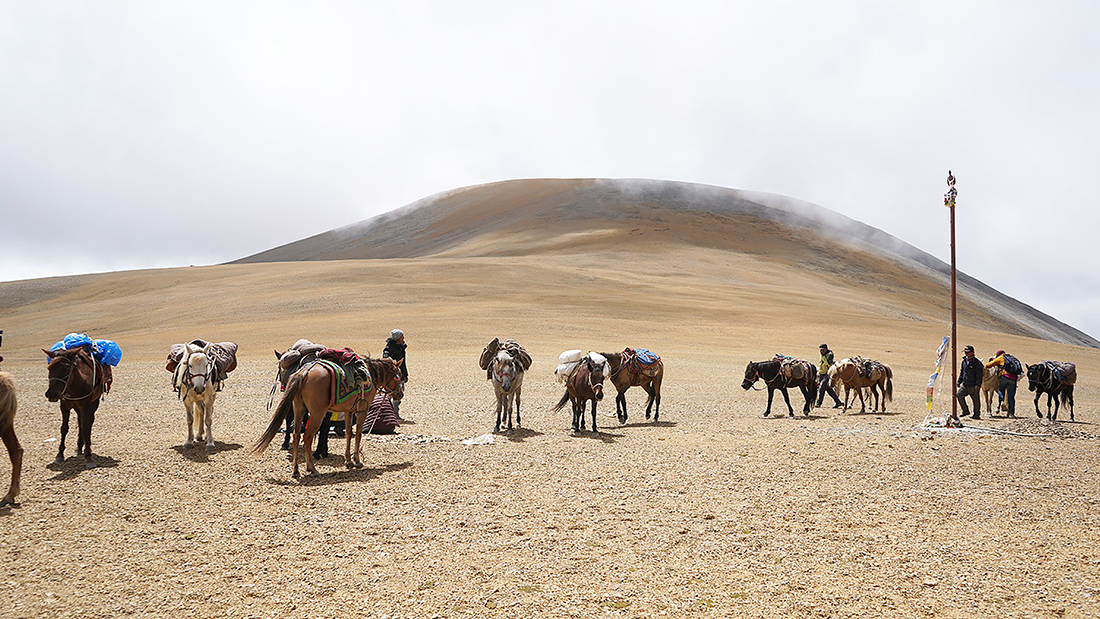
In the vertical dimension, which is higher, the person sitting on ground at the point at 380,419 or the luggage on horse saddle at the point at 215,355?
the luggage on horse saddle at the point at 215,355

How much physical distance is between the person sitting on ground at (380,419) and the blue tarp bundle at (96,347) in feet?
15.0

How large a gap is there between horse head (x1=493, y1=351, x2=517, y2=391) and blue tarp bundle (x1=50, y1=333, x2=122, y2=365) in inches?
277

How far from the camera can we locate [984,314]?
277ft

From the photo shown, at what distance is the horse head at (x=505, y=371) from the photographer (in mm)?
14508

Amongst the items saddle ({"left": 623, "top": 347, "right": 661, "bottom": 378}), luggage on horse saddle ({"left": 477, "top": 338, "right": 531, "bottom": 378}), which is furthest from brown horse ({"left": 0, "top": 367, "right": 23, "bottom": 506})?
saddle ({"left": 623, "top": 347, "right": 661, "bottom": 378})

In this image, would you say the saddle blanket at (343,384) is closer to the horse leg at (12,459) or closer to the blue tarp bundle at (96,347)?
the blue tarp bundle at (96,347)

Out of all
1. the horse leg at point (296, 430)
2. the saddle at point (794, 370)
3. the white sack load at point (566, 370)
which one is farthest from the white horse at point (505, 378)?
the saddle at point (794, 370)

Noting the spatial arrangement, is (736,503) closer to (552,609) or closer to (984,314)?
(552,609)

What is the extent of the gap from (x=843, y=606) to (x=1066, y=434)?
1214 centimetres

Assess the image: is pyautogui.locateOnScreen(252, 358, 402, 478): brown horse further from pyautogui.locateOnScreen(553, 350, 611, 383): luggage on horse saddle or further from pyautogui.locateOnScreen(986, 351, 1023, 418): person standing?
pyautogui.locateOnScreen(986, 351, 1023, 418): person standing

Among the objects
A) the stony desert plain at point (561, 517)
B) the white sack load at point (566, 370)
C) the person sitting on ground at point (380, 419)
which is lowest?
the stony desert plain at point (561, 517)

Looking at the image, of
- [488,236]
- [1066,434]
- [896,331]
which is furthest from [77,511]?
[488,236]

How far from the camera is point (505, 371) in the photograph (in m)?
14.6

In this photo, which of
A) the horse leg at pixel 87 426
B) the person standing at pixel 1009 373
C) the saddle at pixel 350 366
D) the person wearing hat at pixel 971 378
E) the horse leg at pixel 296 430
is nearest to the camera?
the horse leg at pixel 296 430
